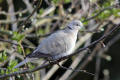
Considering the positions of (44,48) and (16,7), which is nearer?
(44,48)

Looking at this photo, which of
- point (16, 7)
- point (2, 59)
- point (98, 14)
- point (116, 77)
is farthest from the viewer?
point (116, 77)

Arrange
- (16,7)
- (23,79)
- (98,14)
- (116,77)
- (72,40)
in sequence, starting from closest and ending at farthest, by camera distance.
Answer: (23,79)
(72,40)
(98,14)
(16,7)
(116,77)

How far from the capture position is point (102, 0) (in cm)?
468

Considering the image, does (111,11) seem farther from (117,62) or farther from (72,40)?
(117,62)

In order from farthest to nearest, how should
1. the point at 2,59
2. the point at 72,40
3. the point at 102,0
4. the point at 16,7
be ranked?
the point at 16,7 < the point at 102,0 < the point at 72,40 < the point at 2,59

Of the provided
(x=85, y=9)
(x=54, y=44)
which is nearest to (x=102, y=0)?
(x=85, y=9)

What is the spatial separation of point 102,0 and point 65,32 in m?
1.28

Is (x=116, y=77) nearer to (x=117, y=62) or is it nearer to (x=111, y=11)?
(x=117, y=62)

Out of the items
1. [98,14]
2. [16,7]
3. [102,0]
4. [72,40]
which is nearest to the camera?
[72,40]

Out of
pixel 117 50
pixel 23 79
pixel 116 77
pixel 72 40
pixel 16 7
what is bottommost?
pixel 116 77

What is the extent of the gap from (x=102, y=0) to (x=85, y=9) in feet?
1.28

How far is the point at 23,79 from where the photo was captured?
3.28 metres

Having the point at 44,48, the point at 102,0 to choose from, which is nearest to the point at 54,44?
the point at 44,48

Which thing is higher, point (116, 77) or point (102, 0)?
point (102, 0)
